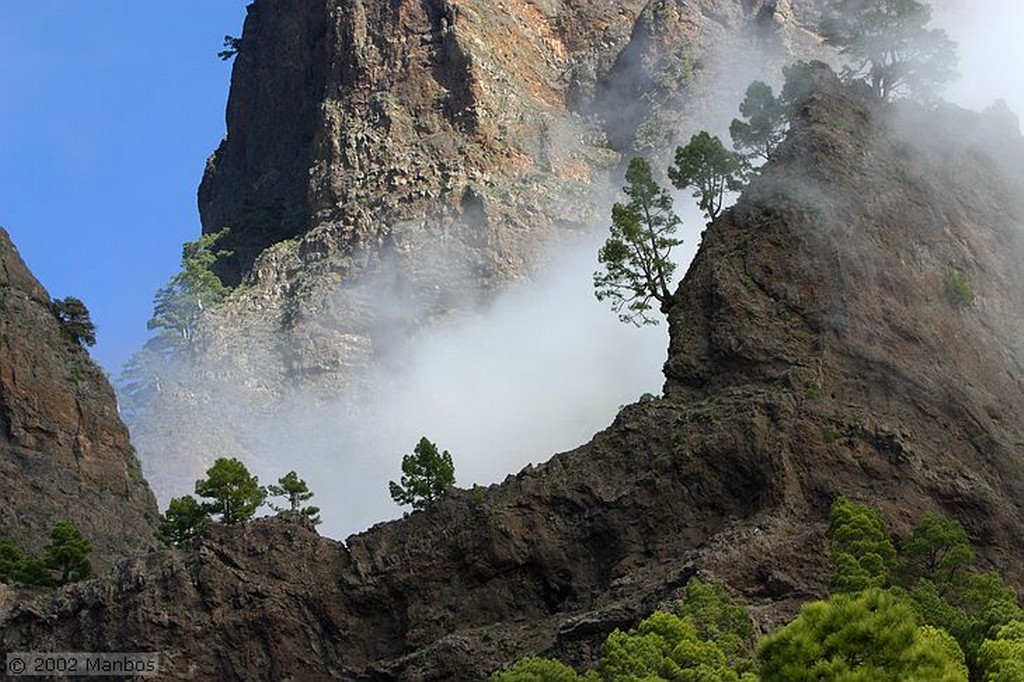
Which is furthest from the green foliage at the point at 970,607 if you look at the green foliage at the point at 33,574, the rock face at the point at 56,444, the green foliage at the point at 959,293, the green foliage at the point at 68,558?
the rock face at the point at 56,444

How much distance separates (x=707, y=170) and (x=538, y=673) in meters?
33.0

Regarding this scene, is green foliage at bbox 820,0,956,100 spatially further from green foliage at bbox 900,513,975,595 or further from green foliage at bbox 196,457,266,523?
green foliage at bbox 196,457,266,523

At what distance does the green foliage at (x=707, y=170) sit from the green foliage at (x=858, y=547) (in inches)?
940

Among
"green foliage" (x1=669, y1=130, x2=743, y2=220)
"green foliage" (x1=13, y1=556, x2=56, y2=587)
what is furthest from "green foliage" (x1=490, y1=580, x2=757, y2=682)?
"green foliage" (x1=669, y1=130, x2=743, y2=220)

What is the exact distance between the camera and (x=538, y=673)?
57.3m

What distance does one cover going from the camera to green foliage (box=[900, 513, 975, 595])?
199ft

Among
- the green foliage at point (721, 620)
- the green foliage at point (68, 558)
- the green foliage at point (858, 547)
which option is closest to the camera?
the green foliage at point (721, 620)

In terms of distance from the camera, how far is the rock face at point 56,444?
88438mm

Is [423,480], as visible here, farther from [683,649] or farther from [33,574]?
[683,649]

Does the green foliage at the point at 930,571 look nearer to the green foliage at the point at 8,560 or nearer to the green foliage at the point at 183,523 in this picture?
the green foliage at the point at 183,523

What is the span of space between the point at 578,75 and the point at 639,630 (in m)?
106

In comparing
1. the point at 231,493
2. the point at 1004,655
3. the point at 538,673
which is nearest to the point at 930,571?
the point at 1004,655

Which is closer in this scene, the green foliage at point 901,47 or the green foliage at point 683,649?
the green foliage at point 683,649

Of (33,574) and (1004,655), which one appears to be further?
(33,574)
